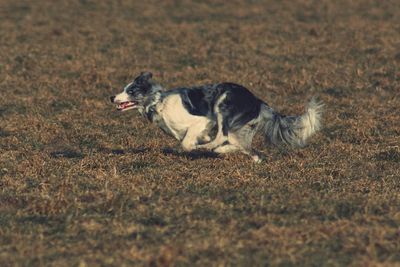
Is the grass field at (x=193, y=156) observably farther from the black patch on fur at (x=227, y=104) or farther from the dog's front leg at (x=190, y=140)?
the black patch on fur at (x=227, y=104)

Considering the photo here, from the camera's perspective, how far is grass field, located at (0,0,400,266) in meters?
7.04

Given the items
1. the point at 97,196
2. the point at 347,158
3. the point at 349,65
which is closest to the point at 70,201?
the point at 97,196

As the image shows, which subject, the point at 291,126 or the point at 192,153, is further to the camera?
the point at 192,153

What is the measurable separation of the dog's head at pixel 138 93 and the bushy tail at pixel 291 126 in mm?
1763

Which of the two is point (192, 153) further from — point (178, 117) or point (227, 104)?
point (227, 104)

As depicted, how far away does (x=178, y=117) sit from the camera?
35.4ft

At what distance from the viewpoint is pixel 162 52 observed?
20.5 metres

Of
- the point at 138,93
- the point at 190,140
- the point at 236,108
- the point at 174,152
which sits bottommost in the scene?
the point at 174,152

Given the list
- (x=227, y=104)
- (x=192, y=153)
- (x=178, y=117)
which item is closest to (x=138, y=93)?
(x=178, y=117)

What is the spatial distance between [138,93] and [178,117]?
2.59 ft

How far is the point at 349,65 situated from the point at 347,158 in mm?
8109

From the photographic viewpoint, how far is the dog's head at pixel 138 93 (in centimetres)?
1108

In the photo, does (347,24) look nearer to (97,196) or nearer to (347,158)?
(347,158)

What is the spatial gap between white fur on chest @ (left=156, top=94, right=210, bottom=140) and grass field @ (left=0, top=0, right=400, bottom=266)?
1.49ft
